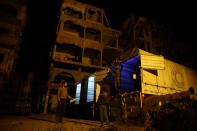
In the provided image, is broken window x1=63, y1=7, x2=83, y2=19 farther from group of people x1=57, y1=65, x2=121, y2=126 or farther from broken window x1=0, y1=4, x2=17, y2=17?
group of people x1=57, y1=65, x2=121, y2=126

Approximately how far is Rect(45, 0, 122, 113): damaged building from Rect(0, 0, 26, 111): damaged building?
19.2 feet

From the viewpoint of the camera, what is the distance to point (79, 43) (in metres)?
16.5

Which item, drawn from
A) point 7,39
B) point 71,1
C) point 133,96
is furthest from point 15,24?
point 133,96

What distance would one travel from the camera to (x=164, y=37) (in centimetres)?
1895

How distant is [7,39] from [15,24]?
107 inches

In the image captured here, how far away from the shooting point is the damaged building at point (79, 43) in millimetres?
15842

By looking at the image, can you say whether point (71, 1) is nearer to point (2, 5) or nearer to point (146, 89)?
point (2, 5)

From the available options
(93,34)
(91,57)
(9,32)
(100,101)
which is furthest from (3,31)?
(100,101)

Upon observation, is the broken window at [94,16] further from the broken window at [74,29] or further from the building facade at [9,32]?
the building facade at [9,32]

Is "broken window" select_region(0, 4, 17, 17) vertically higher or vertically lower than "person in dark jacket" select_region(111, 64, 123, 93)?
higher

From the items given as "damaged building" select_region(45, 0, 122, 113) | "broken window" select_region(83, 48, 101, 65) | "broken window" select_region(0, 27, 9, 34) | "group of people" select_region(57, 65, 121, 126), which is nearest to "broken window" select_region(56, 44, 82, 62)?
"damaged building" select_region(45, 0, 122, 113)

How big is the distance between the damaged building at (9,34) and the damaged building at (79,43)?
5866mm

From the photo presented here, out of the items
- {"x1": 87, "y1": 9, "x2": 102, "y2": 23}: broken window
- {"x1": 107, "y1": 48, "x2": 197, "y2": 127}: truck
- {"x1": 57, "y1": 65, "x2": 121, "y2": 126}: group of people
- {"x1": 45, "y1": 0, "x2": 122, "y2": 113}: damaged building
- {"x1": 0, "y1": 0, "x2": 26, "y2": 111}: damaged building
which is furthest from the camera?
{"x1": 87, "y1": 9, "x2": 102, "y2": 23}: broken window

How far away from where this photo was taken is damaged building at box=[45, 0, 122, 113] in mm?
15842
